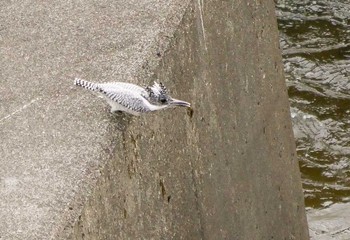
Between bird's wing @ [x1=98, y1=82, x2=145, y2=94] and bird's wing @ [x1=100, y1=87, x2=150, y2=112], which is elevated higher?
bird's wing @ [x1=98, y1=82, x2=145, y2=94]

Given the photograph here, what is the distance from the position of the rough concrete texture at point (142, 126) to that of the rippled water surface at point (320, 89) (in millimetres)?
2289

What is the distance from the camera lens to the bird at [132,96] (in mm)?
3033

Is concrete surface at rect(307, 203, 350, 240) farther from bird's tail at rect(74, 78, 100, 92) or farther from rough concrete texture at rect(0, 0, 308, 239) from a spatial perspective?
bird's tail at rect(74, 78, 100, 92)

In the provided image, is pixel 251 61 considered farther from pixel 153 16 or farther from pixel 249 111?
pixel 153 16

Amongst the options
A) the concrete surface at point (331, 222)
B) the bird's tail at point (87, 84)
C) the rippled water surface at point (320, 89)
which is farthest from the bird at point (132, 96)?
→ the rippled water surface at point (320, 89)

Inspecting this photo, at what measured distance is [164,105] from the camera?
308cm

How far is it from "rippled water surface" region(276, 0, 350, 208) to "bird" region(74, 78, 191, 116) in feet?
12.8

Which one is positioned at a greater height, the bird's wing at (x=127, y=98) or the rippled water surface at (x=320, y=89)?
the rippled water surface at (x=320, y=89)

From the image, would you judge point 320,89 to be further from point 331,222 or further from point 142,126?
point 142,126

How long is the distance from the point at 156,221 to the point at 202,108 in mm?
691

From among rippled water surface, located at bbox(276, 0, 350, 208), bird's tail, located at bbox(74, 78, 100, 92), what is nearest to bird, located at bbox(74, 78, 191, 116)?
bird's tail, located at bbox(74, 78, 100, 92)

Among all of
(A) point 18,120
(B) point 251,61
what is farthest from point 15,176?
(B) point 251,61

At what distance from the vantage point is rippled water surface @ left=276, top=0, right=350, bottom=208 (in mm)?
7059

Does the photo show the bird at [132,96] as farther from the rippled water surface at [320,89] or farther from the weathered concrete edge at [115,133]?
the rippled water surface at [320,89]
